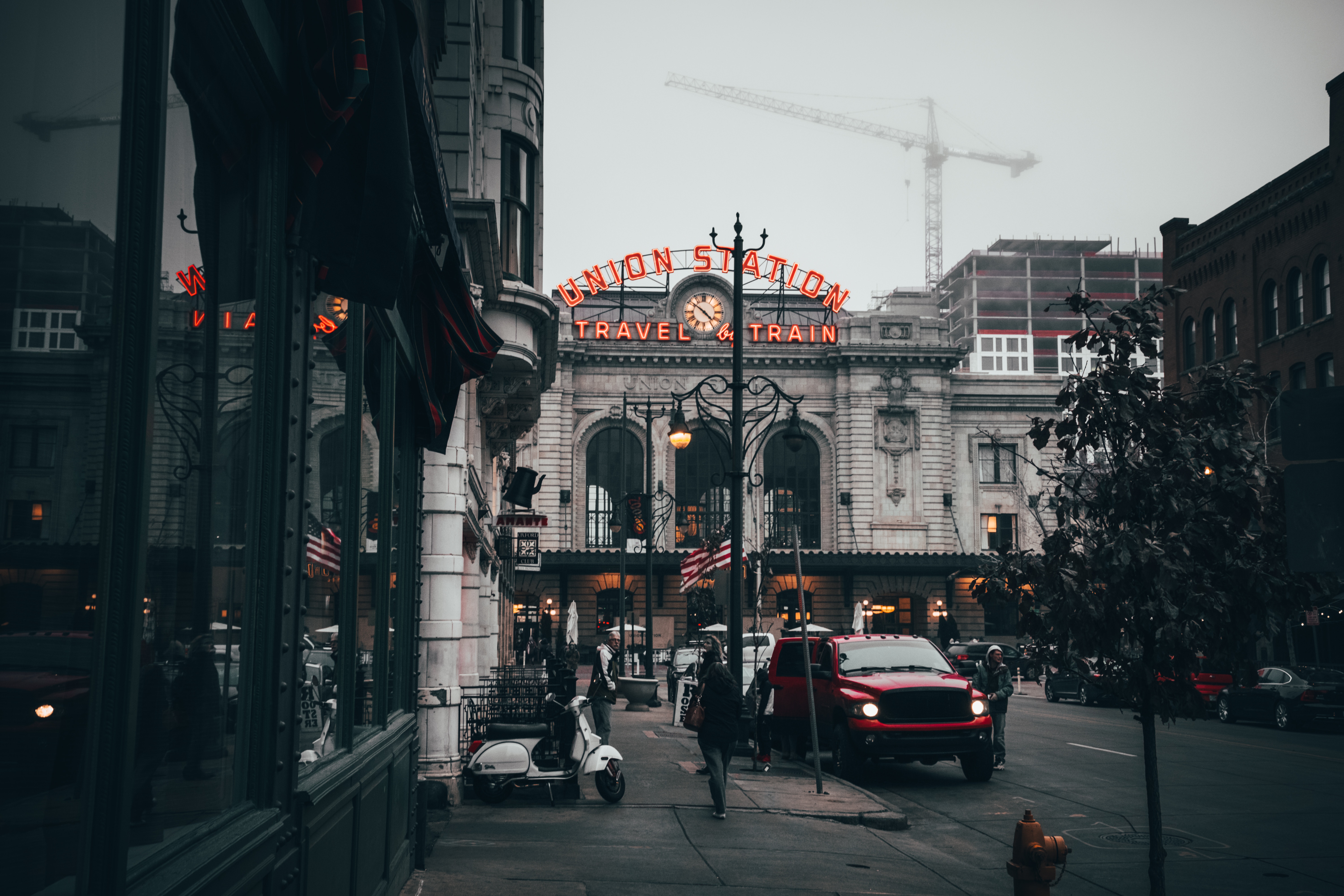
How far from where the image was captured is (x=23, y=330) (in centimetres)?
232

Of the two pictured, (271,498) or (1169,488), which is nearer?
(271,498)

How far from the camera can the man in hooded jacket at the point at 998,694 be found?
18812mm

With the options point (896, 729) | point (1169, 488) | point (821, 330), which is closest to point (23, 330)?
point (1169, 488)

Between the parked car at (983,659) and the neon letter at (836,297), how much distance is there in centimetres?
1993

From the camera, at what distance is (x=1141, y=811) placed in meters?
14.5

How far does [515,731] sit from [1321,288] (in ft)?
112

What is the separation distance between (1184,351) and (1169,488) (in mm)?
40432

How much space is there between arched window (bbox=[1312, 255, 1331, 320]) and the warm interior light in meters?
25.5

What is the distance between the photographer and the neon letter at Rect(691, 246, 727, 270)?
6625 cm

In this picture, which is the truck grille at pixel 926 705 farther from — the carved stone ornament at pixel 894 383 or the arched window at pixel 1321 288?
the carved stone ornament at pixel 894 383

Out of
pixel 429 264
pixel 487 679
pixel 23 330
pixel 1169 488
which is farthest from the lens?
pixel 487 679

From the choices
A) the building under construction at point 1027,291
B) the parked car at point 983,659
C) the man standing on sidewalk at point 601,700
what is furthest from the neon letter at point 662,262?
the building under construction at point 1027,291

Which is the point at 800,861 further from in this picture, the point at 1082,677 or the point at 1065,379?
the point at 1065,379

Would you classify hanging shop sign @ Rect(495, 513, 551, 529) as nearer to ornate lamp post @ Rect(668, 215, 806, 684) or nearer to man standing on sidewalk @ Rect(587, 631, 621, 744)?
ornate lamp post @ Rect(668, 215, 806, 684)
